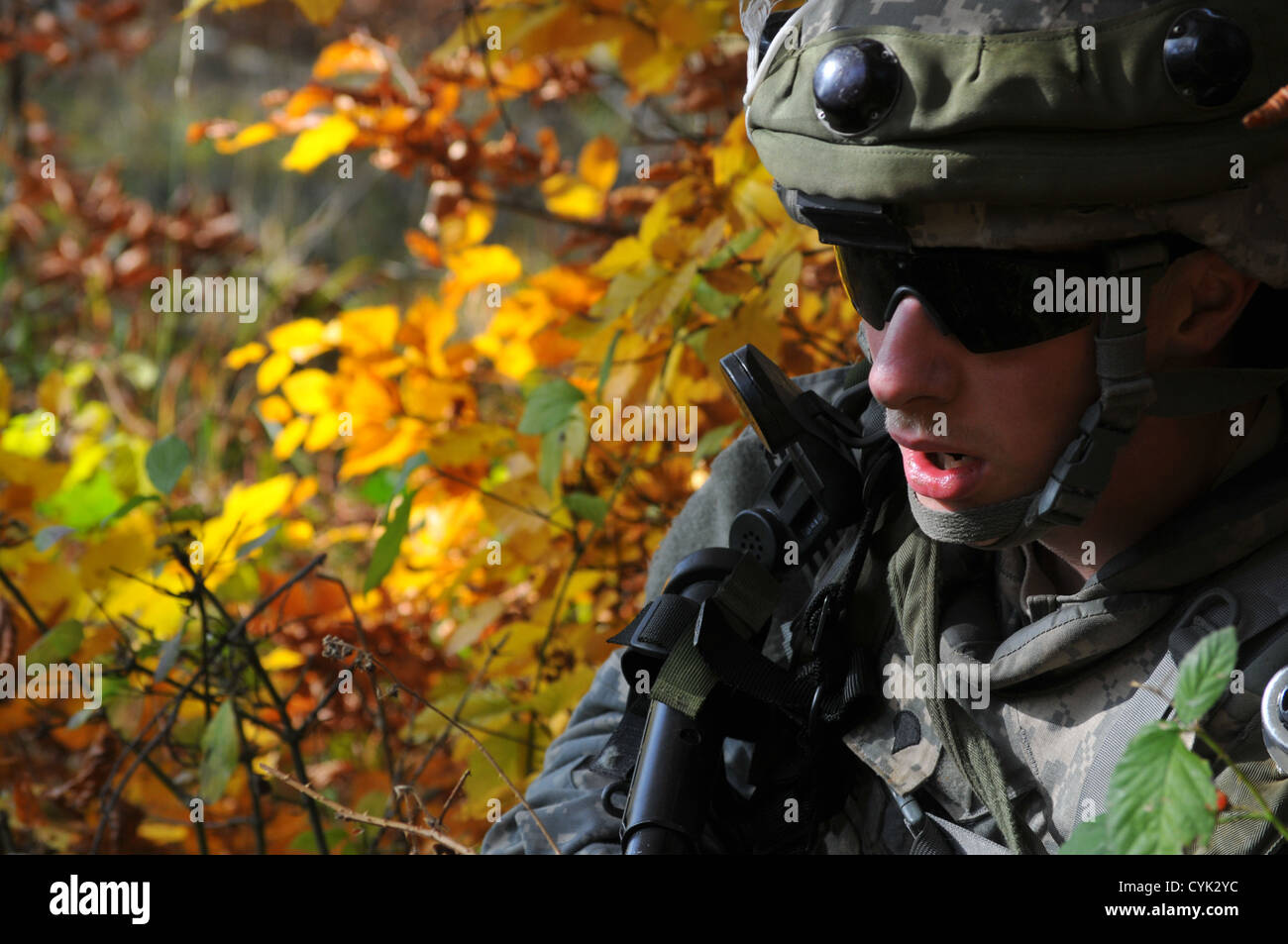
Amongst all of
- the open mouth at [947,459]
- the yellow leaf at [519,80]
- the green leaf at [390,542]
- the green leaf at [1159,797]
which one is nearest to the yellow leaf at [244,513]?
the green leaf at [390,542]

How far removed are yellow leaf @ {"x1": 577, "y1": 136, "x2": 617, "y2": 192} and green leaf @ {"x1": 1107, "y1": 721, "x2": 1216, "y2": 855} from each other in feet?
6.63

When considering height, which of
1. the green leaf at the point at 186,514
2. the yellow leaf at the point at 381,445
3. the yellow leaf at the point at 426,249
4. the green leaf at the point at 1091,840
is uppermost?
the yellow leaf at the point at 426,249

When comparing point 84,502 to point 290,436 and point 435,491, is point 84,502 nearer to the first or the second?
point 290,436

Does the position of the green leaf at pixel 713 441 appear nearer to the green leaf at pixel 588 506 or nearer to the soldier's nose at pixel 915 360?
the green leaf at pixel 588 506

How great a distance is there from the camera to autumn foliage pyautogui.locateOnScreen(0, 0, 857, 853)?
203 cm

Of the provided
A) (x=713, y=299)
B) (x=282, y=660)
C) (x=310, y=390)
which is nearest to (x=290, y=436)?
(x=310, y=390)

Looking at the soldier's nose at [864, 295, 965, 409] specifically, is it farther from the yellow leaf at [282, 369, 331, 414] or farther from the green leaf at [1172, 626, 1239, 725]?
the yellow leaf at [282, 369, 331, 414]

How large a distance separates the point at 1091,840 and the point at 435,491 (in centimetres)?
178

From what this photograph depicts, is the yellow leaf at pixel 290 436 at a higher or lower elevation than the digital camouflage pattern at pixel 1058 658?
higher

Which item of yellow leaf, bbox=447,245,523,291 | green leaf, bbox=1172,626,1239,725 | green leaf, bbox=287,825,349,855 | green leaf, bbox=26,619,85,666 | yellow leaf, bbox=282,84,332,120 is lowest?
green leaf, bbox=287,825,349,855

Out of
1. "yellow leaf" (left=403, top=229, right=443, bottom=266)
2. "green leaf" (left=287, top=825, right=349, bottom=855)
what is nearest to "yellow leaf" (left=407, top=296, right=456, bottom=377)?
"yellow leaf" (left=403, top=229, right=443, bottom=266)

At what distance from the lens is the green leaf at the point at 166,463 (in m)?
1.92
